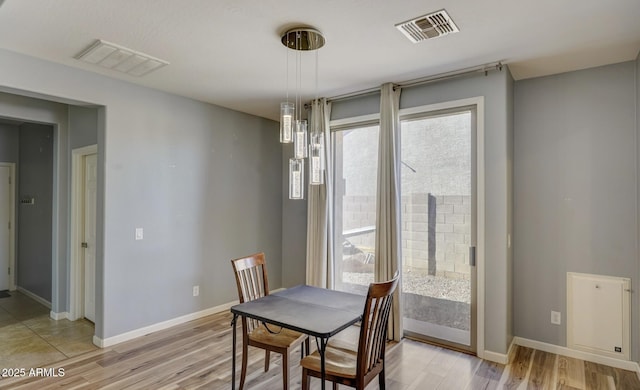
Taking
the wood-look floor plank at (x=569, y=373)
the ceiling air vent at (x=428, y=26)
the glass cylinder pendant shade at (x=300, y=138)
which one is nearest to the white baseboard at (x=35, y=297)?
the glass cylinder pendant shade at (x=300, y=138)

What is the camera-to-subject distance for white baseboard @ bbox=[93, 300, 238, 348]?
3434 mm

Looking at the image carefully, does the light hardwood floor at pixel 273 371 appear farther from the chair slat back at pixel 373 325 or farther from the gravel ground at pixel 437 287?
the chair slat back at pixel 373 325

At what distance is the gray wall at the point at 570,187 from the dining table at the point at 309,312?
1.96 meters

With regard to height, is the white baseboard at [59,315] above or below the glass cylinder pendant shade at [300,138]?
below

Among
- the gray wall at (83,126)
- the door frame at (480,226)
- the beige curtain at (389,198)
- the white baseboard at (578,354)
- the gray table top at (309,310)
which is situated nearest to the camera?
the gray table top at (309,310)

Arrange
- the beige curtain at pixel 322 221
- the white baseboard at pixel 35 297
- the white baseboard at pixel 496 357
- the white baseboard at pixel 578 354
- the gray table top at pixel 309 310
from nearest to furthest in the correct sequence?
the gray table top at pixel 309 310 < the white baseboard at pixel 578 354 < the white baseboard at pixel 496 357 < the beige curtain at pixel 322 221 < the white baseboard at pixel 35 297

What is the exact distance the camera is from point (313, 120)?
13.9 feet

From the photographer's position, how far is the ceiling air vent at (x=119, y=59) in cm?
276

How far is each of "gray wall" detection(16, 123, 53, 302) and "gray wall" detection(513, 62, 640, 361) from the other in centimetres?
566

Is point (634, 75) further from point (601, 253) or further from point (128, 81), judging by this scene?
point (128, 81)

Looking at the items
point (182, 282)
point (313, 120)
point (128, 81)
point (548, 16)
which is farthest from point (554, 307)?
point (128, 81)

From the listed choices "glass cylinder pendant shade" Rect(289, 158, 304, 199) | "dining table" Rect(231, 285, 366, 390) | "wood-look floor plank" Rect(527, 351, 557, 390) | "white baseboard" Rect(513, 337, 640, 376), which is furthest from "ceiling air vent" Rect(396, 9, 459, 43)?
"white baseboard" Rect(513, 337, 640, 376)

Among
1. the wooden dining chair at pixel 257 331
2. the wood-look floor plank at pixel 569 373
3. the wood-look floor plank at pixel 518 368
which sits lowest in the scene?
the wood-look floor plank at pixel 569 373

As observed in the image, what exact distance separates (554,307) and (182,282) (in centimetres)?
393
